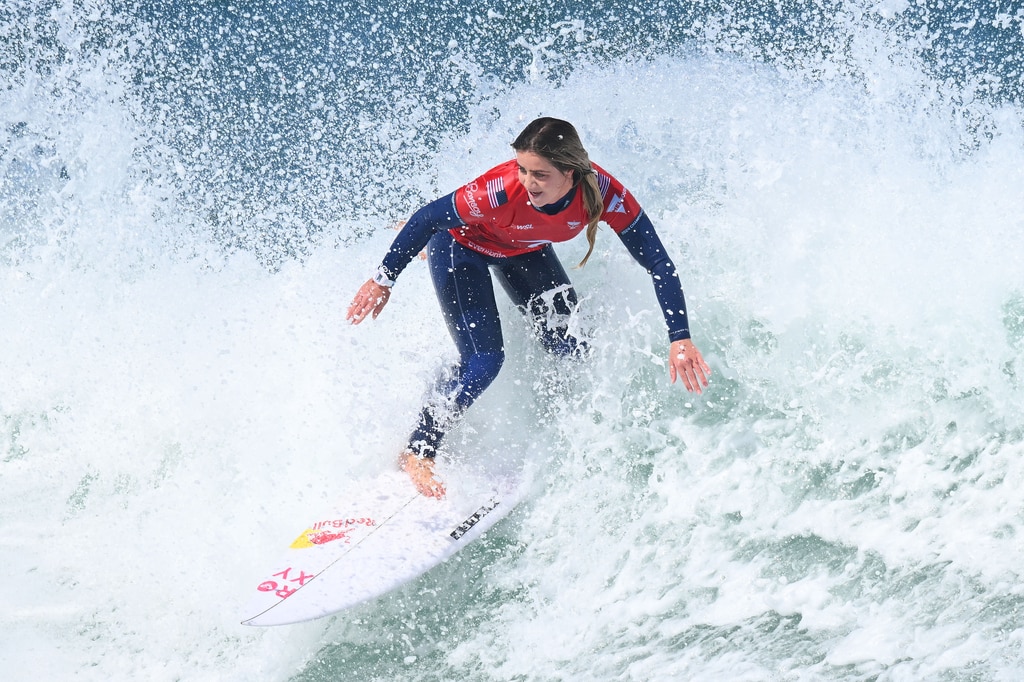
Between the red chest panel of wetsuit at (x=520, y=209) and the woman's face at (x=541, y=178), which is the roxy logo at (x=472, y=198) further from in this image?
the woman's face at (x=541, y=178)

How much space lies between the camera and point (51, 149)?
6.16 m

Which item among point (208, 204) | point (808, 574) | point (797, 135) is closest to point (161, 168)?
point (208, 204)

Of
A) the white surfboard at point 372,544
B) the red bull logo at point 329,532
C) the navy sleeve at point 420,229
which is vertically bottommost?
the white surfboard at point 372,544

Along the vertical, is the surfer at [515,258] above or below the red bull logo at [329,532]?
above

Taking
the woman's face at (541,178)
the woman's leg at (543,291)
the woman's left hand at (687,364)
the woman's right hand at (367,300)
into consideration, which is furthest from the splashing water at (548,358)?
the woman's face at (541,178)

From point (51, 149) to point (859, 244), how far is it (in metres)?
5.44

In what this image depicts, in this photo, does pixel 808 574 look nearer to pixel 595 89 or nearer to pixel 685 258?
pixel 685 258

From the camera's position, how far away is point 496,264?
3.73m

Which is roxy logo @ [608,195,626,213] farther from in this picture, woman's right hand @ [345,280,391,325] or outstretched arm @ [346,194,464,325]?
woman's right hand @ [345,280,391,325]

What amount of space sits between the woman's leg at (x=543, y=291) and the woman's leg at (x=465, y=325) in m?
0.14

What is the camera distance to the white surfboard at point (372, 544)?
340 cm

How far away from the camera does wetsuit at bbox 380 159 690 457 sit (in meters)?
3.27

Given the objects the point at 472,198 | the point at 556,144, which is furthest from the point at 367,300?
the point at 556,144

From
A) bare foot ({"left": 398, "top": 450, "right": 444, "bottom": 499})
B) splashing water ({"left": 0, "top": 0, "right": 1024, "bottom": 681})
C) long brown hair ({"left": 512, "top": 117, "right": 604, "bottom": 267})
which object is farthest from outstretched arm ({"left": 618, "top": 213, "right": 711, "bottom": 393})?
bare foot ({"left": 398, "top": 450, "right": 444, "bottom": 499})
